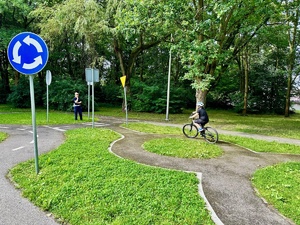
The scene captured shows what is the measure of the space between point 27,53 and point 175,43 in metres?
10.5

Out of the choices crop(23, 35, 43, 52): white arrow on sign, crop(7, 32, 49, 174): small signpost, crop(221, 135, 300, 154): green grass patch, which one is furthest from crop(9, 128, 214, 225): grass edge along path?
crop(221, 135, 300, 154): green grass patch

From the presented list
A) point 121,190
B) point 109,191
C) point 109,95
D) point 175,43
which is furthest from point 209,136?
point 109,95

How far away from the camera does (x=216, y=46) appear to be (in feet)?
34.7

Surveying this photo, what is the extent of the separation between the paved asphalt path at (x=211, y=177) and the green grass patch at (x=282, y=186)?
157 millimetres

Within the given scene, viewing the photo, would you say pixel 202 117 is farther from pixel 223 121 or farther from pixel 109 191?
pixel 223 121

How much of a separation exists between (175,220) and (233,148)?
489cm

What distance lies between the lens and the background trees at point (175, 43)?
11.2m

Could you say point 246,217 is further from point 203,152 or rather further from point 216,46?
point 216,46

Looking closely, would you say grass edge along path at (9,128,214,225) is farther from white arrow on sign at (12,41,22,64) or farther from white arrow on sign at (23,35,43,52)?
white arrow on sign at (23,35,43,52)

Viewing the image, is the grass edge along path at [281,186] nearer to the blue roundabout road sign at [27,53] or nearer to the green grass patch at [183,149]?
the green grass patch at [183,149]

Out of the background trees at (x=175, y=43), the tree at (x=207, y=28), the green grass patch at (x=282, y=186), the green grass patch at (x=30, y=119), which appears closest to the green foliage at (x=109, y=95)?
the background trees at (x=175, y=43)

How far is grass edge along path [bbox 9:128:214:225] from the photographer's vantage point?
3.02 meters

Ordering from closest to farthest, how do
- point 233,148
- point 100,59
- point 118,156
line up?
point 118,156
point 233,148
point 100,59

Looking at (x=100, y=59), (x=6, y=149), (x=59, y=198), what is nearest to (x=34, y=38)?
(x=59, y=198)
